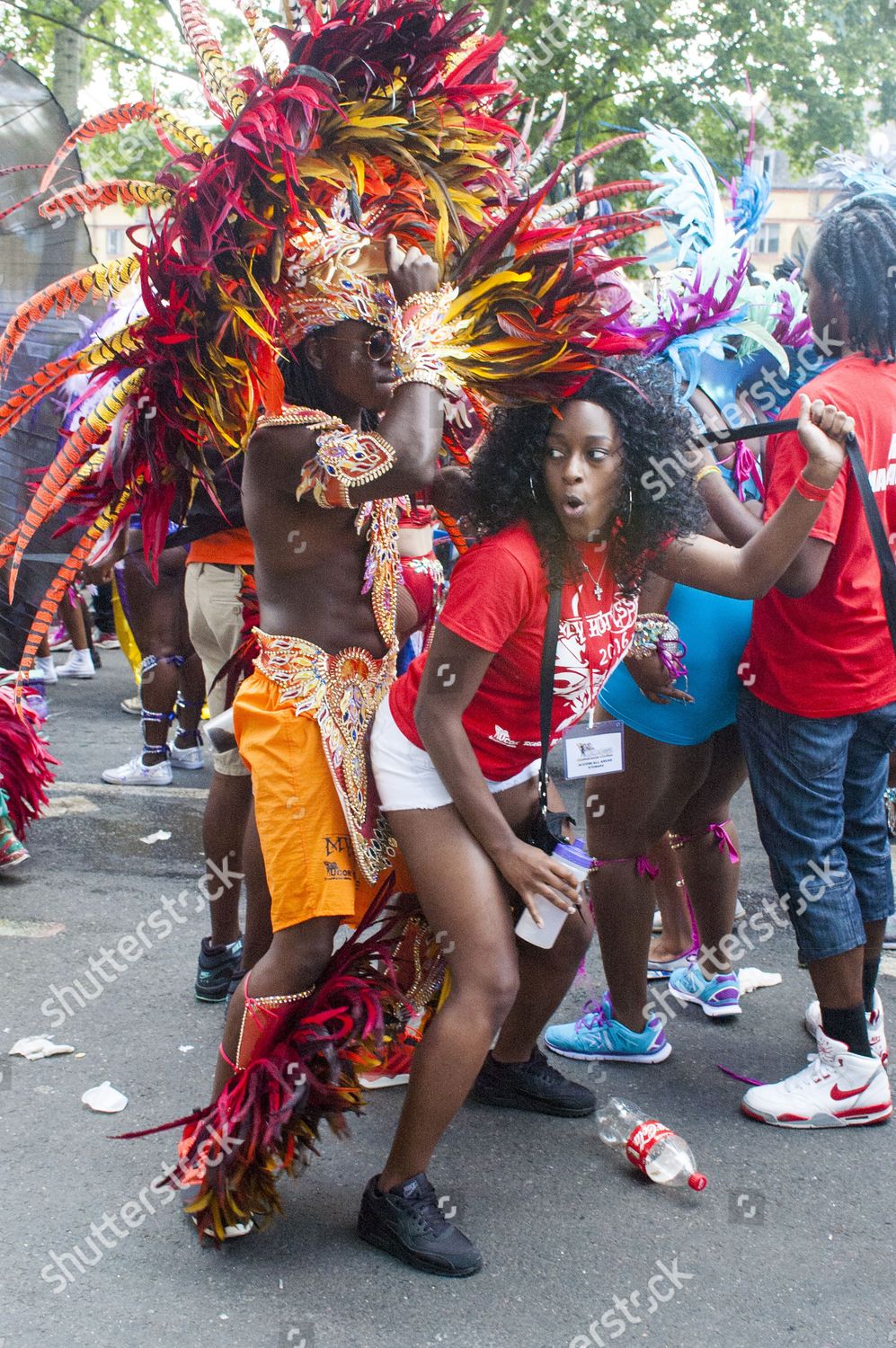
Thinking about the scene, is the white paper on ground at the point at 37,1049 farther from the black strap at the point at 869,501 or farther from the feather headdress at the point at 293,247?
the black strap at the point at 869,501

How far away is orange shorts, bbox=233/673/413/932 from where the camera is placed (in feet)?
7.98

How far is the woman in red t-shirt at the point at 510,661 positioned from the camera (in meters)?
2.36

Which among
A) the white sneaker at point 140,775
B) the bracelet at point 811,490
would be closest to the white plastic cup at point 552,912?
the bracelet at point 811,490

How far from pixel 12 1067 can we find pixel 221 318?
1.94 meters

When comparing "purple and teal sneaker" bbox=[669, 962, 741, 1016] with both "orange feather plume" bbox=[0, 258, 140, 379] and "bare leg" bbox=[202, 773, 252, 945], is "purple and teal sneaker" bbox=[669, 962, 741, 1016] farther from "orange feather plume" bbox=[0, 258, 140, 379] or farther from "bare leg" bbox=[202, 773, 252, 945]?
"orange feather plume" bbox=[0, 258, 140, 379]

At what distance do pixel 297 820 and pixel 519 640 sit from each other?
568mm

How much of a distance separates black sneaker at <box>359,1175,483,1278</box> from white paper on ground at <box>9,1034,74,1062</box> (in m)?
1.12

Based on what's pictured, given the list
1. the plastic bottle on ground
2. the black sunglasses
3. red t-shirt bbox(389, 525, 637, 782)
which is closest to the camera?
red t-shirt bbox(389, 525, 637, 782)

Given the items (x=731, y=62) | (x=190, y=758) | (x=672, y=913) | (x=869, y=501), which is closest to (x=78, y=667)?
(x=190, y=758)

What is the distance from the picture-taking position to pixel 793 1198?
2645 millimetres

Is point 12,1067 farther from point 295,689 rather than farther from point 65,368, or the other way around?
point 65,368

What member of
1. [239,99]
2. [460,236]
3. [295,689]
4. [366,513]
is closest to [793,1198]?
[295,689]

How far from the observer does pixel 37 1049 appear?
3178 millimetres

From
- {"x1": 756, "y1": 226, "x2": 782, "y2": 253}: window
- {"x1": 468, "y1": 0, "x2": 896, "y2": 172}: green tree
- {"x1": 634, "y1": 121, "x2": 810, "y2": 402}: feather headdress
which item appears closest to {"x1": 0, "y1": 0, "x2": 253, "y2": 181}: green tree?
{"x1": 468, "y1": 0, "x2": 896, "y2": 172}: green tree
